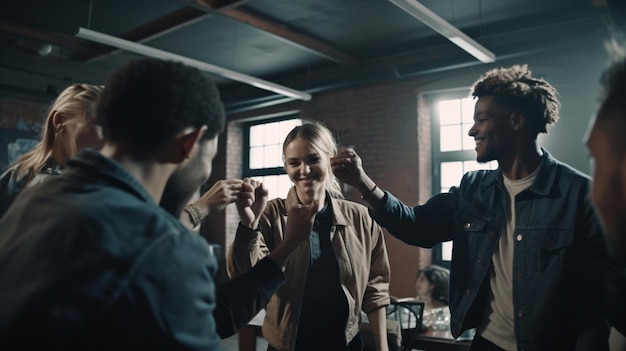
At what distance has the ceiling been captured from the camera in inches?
184

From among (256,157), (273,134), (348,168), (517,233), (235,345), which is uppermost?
(273,134)

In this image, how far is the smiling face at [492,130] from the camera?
1773 mm

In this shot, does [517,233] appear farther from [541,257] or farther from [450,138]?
[450,138]

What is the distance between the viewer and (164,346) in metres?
0.78

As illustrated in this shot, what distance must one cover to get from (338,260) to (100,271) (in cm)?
130

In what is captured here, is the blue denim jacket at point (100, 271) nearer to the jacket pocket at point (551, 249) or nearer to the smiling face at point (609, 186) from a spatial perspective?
the smiling face at point (609, 186)

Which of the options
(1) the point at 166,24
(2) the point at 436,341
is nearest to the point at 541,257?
(2) the point at 436,341

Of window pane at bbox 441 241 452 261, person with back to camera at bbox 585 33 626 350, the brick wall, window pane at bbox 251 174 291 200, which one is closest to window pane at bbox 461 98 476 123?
window pane at bbox 441 241 452 261

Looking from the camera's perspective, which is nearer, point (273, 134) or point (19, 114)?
point (19, 114)

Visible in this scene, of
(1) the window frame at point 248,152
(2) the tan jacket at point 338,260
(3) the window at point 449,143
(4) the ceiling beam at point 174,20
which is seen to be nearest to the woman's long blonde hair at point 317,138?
(2) the tan jacket at point 338,260

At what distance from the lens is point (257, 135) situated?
7910mm

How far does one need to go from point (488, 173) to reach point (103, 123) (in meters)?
1.44

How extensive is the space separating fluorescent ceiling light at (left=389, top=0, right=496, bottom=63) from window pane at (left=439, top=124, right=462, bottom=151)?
126 centimetres

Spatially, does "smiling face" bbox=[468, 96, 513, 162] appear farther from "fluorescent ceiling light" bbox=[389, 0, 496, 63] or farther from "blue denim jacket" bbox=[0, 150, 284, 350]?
"fluorescent ceiling light" bbox=[389, 0, 496, 63]
